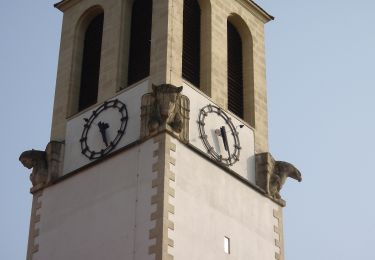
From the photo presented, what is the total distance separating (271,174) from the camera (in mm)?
33156

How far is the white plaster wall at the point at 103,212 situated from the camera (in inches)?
1152

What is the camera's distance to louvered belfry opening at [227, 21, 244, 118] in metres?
34.2

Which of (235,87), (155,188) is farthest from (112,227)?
(235,87)

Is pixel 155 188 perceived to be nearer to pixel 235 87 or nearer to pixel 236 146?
pixel 236 146

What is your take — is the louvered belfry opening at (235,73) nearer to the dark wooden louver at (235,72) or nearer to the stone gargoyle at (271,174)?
the dark wooden louver at (235,72)

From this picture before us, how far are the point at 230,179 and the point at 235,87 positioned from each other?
3.97m

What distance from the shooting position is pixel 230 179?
104ft

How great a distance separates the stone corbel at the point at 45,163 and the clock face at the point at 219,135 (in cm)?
411

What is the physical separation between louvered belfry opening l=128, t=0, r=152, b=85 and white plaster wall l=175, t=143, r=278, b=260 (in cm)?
318

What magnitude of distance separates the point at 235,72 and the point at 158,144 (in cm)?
574

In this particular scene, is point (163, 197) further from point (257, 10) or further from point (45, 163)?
point (257, 10)

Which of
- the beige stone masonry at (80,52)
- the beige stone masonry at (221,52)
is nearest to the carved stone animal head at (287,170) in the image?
the beige stone masonry at (221,52)

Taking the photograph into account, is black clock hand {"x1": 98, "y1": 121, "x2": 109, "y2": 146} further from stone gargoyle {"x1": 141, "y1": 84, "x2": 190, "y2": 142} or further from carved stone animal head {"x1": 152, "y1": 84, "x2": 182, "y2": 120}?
carved stone animal head {"x1": 152, "y1": 84, "x2": 182, "y2": 120}

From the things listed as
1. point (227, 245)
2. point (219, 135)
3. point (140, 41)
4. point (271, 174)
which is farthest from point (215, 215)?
point (140, 41)
